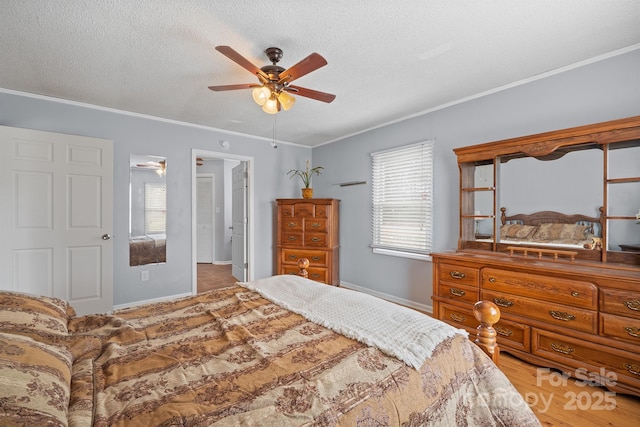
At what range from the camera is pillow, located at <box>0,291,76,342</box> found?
111cm

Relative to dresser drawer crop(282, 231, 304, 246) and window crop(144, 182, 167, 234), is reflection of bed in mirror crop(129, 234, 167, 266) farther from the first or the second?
dresser drawer crop(282, 231, 304, 246)

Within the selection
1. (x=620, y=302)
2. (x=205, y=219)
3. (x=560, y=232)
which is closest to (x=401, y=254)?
(x=560, y=232)

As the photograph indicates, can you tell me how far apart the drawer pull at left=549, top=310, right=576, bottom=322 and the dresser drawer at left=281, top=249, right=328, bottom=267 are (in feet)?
8.93

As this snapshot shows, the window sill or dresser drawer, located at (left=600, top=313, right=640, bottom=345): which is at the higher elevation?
the window sill

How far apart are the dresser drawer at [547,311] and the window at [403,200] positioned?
1.16 metres

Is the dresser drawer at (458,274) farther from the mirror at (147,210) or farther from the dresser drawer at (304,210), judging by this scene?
the mirror at (147,210)

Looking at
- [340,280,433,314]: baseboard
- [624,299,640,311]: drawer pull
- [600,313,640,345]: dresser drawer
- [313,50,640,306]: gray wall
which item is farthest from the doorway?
[624,299,640,311]: drawer pull

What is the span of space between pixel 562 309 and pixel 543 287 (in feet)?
0.59

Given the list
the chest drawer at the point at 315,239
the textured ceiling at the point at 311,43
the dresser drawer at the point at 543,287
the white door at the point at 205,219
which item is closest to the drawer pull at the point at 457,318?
the dresser drawer at the point at 543,287

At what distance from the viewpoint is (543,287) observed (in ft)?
7.02

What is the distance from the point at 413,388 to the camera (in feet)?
3.45

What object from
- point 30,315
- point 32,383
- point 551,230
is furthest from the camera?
point 551,230

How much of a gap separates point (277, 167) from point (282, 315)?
3647 mm

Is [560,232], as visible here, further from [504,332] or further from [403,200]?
[403,200]
